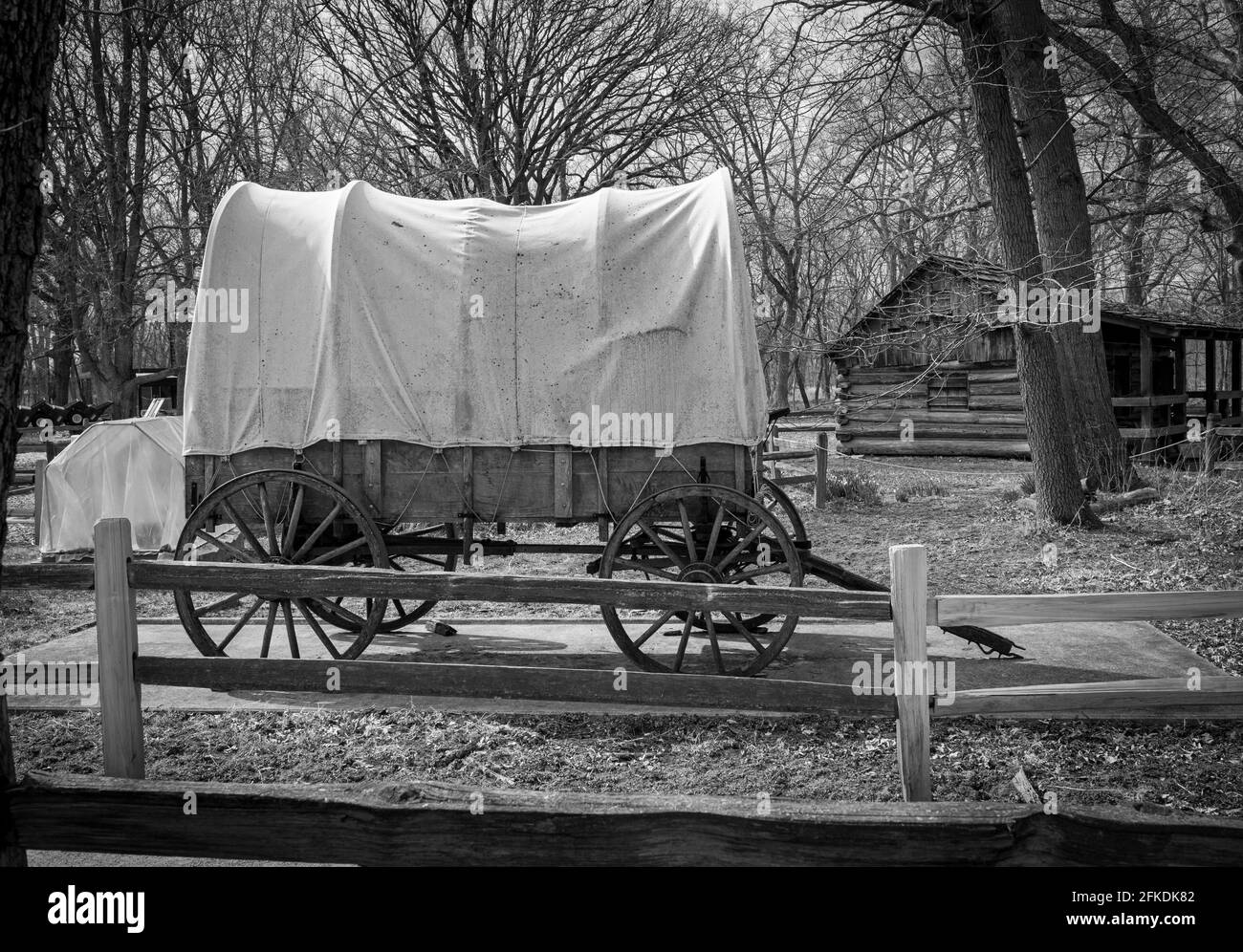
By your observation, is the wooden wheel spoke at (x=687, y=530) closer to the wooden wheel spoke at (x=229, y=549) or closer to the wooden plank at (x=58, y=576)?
the wooden wheel spoke at (x=229, y=549)

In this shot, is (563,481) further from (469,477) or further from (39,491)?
(39,491)

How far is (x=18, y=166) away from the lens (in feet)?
9.43

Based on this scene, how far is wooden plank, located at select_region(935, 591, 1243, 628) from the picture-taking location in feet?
13.3

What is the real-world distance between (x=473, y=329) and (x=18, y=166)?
370 cm

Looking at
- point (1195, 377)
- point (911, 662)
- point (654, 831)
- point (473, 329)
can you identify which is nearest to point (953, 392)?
point (1195, 377)

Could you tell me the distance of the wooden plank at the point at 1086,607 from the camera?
4051 mm

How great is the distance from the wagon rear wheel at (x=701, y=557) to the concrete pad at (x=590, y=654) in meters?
0.36

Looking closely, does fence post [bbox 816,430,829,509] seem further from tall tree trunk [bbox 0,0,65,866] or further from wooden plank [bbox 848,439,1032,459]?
tall tree trunk [bbox 0,0,65,866]

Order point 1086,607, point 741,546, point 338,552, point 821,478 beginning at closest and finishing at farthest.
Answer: point 1086,607 → point 741,546 → point 338,552 → point 821,478

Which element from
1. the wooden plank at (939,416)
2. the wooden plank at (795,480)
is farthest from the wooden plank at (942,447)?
the wooden plank at (795,480)

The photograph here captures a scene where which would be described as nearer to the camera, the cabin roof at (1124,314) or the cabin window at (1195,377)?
the cabin roof at (1124,314)

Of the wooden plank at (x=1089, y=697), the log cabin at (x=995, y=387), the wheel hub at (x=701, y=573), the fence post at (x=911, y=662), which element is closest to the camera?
the fence post at (x=911, y=662)
